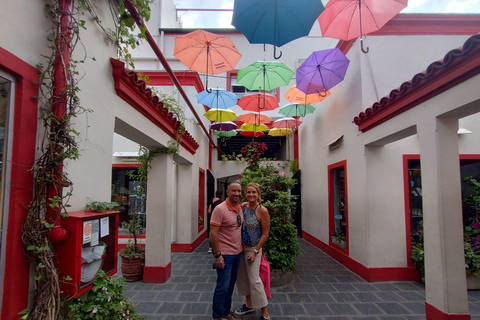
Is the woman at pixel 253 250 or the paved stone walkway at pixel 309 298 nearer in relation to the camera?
the woman at pixel 253 250

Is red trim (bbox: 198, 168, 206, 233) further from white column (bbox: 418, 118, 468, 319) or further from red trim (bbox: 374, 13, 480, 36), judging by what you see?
white column (bbox: 418, 118, 468, 319)

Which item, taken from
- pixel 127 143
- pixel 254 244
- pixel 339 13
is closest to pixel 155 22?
pixel 127 143

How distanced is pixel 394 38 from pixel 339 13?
172 centimetres

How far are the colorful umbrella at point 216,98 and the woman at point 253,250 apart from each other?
14.6 feet

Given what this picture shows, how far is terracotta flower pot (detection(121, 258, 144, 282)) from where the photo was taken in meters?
4.81

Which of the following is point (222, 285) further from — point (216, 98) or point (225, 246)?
point (216, 98)

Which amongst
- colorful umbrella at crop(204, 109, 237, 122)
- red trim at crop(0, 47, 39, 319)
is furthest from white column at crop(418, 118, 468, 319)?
colorful umbrella at crop(204, 109, 237, 122)

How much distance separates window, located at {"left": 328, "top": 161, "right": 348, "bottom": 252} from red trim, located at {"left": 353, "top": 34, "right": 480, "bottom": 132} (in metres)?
2.14

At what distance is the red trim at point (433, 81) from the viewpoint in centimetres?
279

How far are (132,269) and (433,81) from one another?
17.8 ft

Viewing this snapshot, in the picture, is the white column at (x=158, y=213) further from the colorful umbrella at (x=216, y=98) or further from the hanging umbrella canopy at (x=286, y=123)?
the hanging umbrella canopy at (x=286, y=123)

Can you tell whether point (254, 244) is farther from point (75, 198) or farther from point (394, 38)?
point (394, 38)

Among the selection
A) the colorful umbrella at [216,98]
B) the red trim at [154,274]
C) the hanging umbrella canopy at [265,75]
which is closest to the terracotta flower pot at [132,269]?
the red trim at [154,274]

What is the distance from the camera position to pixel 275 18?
3980mm
